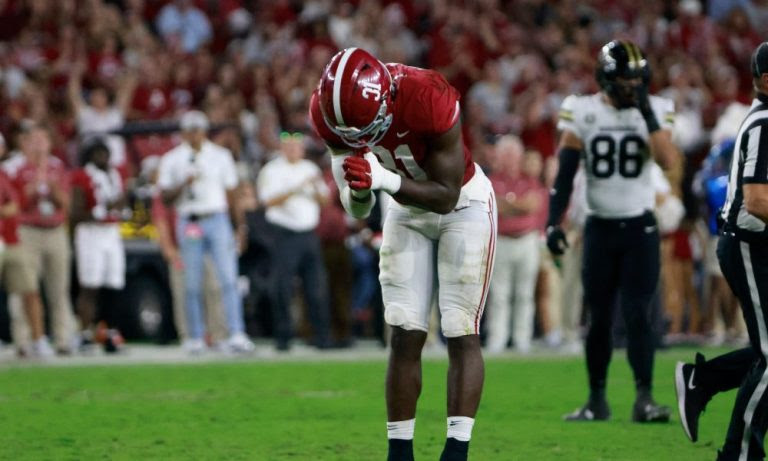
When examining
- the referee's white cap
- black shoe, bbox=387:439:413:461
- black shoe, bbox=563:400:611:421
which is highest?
the referee's white cap

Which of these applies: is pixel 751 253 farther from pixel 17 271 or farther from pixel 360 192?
pixel 17 271

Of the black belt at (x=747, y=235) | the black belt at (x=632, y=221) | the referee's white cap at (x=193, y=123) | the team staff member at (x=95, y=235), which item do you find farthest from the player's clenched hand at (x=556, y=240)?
the team staff member at (x=95, y=235)

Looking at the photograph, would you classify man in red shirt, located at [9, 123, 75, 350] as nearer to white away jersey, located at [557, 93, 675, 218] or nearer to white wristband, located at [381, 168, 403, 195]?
white away jersey, located at [557, 93, 675, 218]

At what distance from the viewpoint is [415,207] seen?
666cm

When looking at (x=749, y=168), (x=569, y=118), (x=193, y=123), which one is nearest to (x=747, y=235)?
(x=749, y=168)

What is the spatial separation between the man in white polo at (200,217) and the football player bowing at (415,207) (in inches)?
343

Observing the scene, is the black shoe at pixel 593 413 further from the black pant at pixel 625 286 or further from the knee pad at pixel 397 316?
the knee pad at pixel 397 316

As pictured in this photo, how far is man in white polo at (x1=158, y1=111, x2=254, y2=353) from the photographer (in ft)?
50.3

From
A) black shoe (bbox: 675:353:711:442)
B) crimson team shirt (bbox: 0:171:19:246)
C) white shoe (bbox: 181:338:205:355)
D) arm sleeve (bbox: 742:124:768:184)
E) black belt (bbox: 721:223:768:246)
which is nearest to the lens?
arm sleeve (bbox: 742:124:768:184)

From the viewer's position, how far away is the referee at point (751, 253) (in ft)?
21.4

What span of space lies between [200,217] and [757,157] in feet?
32.0

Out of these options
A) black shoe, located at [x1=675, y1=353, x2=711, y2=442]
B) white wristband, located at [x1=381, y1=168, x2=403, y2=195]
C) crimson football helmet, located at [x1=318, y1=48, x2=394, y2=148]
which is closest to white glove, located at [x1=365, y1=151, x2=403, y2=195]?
white wristband, located at [x1=381, y1=168, x2=403, y2=195]

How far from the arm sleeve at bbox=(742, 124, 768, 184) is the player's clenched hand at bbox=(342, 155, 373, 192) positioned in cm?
187

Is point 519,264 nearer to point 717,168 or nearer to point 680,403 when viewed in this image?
point 717,168
